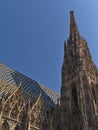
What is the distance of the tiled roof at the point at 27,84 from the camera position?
2334cm

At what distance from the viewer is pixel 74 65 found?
26.5 m

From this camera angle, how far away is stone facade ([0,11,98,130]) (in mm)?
18500

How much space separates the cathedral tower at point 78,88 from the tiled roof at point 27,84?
6.09 ft

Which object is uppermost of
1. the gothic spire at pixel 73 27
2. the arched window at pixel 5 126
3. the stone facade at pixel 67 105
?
the gothic spire at pixel 73 27

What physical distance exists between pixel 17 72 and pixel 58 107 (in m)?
7.03

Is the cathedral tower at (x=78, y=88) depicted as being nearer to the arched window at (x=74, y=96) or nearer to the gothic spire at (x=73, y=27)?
the arched window at (x=74, y=96)

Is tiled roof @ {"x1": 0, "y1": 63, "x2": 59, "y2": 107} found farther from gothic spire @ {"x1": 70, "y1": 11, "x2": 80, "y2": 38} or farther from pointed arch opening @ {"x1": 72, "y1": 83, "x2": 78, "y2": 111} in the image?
gothic spire @ {"x1": 70, "y1": 11, "x2": 80, "y2": 38}

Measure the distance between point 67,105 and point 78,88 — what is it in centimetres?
207

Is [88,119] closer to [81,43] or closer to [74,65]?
[74,65]

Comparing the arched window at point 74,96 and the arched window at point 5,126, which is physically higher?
the arched window at point 74,96

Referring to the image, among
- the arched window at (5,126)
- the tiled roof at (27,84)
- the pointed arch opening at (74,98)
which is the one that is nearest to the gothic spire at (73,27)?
the tiled roof at (27,84)

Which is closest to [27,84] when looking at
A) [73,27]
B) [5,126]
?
[5,126]

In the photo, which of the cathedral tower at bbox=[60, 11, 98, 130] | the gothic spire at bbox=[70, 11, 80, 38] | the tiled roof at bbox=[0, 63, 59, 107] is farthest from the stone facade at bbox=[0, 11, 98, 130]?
the gothic spire at bbox=[70, 11, 80, 38]

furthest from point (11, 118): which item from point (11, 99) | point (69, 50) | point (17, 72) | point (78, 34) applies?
point (78, 34)
